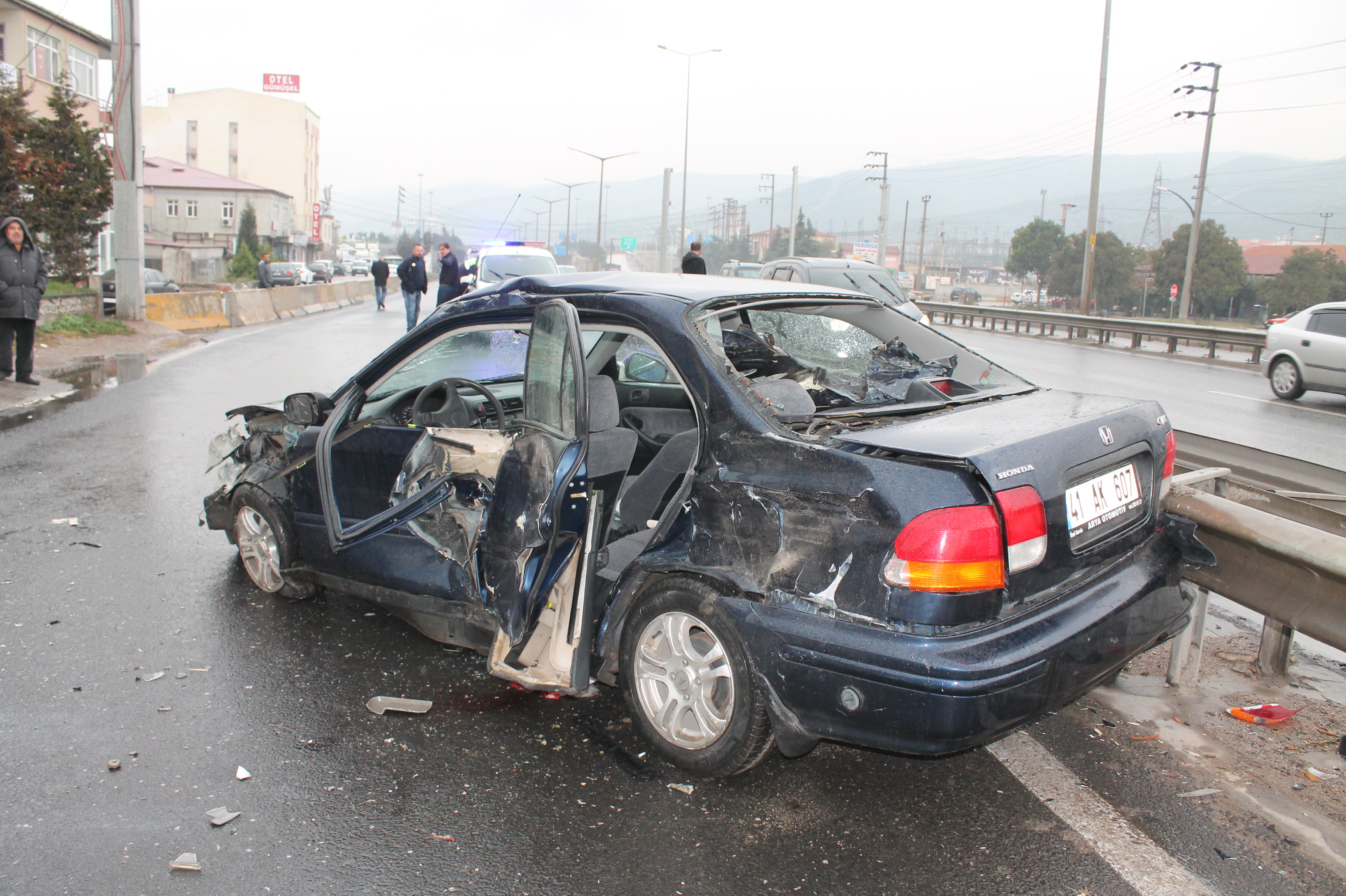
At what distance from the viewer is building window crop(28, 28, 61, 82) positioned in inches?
1569

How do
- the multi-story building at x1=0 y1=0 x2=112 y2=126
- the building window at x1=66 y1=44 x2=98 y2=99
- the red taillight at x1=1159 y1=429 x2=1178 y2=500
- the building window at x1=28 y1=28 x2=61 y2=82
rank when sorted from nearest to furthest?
the red taillight at x1=1159 y1=429 x2=1178 y2=500
the multi-story building at x1=0 y1=0 x2=112 y2=126
the building window at x1=28 y1=28 x2=61 y2=82
the building window at x1=66 y1=44 x2=98 y2=99

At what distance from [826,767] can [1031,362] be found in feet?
57.7

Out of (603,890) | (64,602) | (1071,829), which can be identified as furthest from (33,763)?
(1071,829)

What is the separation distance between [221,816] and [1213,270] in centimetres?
7052

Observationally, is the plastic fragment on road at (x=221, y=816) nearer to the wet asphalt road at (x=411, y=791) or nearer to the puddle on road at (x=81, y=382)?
the wet asphalt road at (x=411, y=791)

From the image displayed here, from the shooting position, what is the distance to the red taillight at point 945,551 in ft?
8.82

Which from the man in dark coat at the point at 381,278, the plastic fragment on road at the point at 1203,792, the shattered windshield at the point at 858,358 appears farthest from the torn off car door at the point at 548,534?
the man in dark coat at the point at 381,278

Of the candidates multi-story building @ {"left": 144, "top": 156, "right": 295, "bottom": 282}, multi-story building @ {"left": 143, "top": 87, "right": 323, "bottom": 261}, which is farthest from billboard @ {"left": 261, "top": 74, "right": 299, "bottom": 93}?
multi-story building @ {"left": 144, "top": 156, "right": 295, "bottom": 282}

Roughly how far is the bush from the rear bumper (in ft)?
60.1

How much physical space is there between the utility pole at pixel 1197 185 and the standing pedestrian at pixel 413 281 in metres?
26.7

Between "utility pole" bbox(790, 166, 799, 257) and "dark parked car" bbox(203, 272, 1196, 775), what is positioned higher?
"utility pole" bbox(790, 166, 799, 257)

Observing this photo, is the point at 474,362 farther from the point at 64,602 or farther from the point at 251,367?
the point at 251,367

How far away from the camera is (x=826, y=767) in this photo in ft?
11.1

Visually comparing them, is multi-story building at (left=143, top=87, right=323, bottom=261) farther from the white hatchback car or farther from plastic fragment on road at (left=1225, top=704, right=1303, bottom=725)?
plastic fragment on road at (left=1225, top=704, right=1303, bottom=725)
